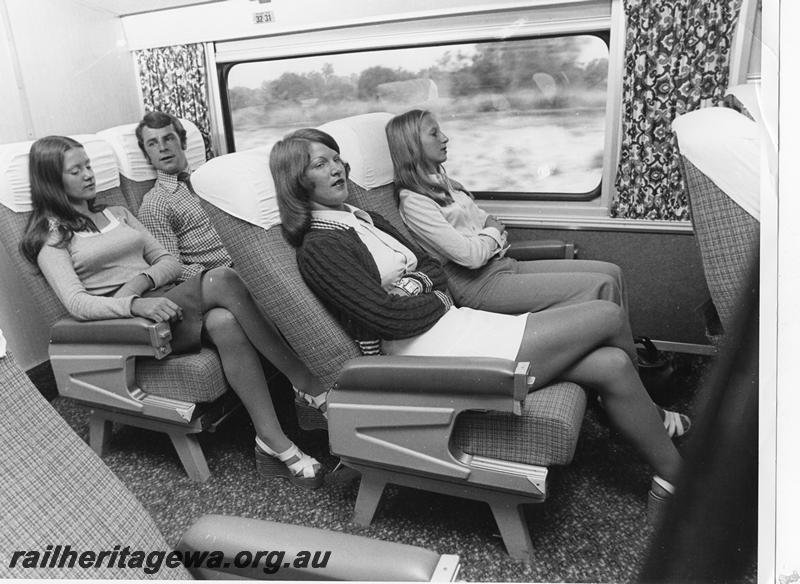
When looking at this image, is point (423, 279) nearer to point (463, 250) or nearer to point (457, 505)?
point (463, 250)

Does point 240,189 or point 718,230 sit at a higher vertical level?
point 240,189

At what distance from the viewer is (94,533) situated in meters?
0.75

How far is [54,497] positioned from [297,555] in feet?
1.07

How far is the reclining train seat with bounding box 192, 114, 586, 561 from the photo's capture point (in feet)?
4.23

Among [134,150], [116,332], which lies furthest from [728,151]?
[134,150]

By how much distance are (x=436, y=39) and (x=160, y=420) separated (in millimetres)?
1576

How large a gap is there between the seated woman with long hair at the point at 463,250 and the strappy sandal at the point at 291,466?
0.78 m

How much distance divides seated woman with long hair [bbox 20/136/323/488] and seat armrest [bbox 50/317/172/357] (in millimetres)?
31

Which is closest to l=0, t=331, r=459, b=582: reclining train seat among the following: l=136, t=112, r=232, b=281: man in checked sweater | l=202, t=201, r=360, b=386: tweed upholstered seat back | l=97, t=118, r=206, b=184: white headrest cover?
l=202, t=201, r=360, b=386: tweed upholstered seat back

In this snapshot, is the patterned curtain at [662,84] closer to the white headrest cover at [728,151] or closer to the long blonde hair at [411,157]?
the white headrest cover at [728,151]

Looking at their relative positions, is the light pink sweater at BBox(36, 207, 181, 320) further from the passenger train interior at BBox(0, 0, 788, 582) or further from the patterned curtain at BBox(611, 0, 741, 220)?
the patterned curtain at BBox(611, 0, 741, 220)

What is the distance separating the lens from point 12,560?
0.66 meters

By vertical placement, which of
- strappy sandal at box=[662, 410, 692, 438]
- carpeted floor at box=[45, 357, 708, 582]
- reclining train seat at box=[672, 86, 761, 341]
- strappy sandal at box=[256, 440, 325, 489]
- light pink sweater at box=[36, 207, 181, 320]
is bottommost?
carpeted floor at box=[45, 357, 708, 582]

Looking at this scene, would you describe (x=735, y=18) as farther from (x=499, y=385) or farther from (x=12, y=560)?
(x=12, y=560)
